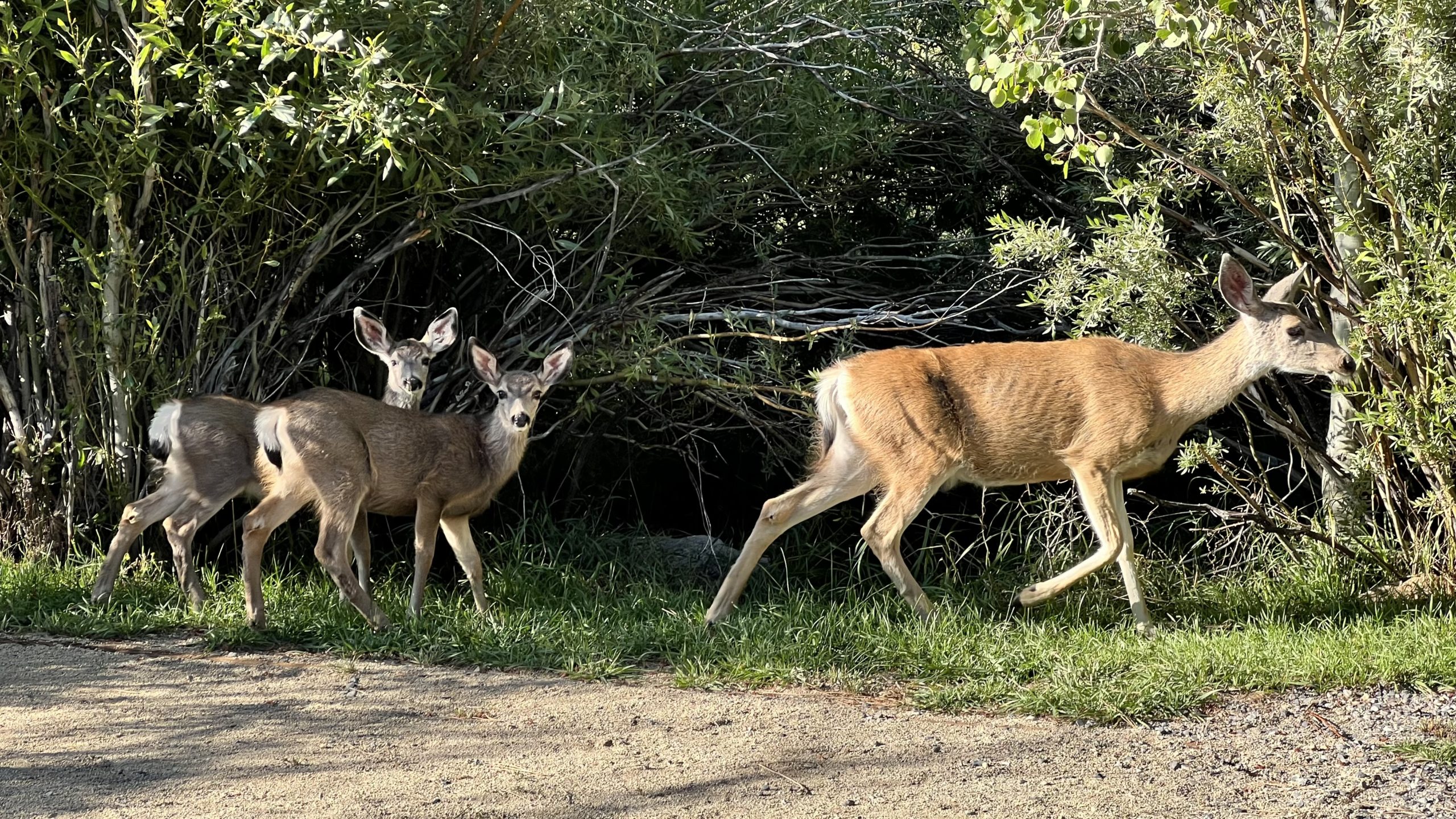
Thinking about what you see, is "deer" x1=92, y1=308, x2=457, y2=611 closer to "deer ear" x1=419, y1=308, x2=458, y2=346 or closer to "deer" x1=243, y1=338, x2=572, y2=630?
"deer" x1=243, y1=338, x2=572, y2=630

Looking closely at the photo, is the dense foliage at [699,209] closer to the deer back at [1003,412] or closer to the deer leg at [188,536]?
the deer back at [1003,412]

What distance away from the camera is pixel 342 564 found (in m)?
6.89

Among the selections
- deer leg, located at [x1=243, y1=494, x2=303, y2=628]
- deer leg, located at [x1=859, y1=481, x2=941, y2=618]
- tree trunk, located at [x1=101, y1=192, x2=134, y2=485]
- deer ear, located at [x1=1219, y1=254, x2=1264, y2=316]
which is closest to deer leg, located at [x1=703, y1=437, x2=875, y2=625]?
deer leg, located at [x1=859, y1=481, x2=941, y2=618]

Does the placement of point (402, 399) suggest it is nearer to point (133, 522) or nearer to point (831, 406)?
point (133, 522)

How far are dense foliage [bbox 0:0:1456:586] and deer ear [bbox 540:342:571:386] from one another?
355 millimetres

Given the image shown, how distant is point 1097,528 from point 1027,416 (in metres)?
0.60

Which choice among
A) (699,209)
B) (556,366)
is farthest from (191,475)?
(699,209)

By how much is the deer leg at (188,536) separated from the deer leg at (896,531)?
295 centimetres

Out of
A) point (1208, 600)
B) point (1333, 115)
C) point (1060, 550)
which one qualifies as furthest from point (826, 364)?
point (1333, 115)

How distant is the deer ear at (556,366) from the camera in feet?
25.3

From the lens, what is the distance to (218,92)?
7219 mm

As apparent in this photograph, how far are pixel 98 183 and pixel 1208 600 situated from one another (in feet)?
18.2

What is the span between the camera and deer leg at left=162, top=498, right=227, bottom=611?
717 centimetres

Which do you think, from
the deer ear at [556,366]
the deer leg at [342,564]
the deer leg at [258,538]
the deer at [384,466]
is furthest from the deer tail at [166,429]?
the deer ear at [556,366]
